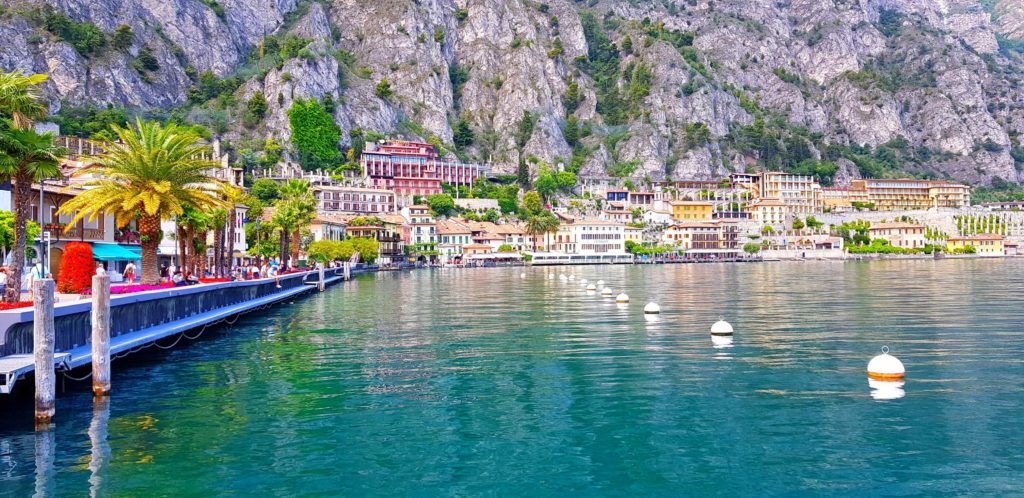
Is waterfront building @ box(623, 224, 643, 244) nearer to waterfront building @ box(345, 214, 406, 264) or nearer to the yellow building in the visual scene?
waterfront building @ box(345, 214, 406, 264)

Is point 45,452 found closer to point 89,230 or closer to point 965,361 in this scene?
point 965,361

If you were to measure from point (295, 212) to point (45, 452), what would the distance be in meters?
65.8

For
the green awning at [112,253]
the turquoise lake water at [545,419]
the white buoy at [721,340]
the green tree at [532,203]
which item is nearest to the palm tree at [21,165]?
the turquoise lake water at [545,419]

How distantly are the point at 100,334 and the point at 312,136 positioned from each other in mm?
170813

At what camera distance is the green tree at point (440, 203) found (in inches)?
7052

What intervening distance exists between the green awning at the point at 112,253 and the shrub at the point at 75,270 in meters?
19.0

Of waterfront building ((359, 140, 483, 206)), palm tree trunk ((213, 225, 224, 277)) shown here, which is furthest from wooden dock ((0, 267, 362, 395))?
waterfront building ((359, 140, 483, 206))

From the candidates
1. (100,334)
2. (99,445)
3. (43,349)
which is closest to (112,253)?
(100,334)

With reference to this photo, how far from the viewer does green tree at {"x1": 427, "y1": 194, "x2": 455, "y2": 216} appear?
17912 cm

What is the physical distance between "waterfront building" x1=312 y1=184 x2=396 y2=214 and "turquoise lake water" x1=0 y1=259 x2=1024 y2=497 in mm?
133419

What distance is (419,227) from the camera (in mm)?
162125

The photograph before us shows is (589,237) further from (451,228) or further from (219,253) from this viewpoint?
(219,253)

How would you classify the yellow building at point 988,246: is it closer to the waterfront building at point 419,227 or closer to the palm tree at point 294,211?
the waterfront building at point 419,227

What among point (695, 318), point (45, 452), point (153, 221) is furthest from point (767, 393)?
point (153, 221)
